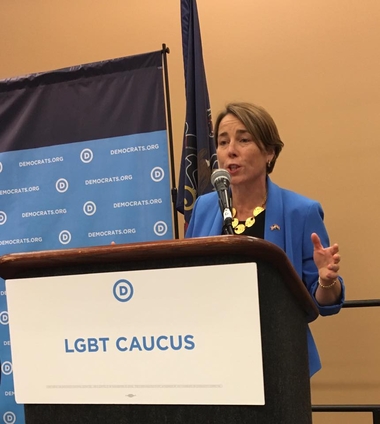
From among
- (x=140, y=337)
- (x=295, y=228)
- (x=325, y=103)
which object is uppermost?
(x=325, y=103)

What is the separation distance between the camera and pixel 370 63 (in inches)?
111

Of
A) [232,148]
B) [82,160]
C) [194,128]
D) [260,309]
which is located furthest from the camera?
[82,160]

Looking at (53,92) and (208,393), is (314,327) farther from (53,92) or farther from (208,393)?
(208,393)

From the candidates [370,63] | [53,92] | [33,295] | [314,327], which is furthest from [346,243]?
[33,295]

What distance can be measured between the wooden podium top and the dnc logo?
→ 0.13 ft

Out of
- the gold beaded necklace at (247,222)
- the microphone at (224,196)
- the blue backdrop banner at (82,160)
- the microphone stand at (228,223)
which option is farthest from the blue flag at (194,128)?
the microphone stand at (228,223)

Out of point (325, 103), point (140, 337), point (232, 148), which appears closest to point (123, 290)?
point (140, 337)

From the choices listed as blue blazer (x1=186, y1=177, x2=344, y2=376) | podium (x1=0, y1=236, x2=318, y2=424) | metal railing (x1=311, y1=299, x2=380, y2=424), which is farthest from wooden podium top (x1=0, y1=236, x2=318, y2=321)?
metal railing (x1=311, y1=299, x2=380, y2=424)

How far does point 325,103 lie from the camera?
9.47 ft

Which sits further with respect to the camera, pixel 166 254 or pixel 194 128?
pixel 194 128

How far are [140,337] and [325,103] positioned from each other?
230 cm

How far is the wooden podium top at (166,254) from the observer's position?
848 millimetres

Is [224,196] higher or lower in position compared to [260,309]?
higher

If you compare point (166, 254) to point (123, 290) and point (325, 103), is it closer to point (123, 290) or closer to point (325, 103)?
point (123, 290)
